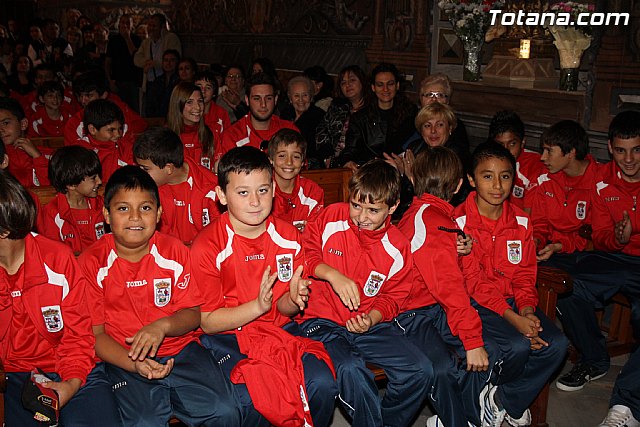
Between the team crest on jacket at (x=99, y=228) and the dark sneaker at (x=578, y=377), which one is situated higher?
the team crest on jacket at (x=99, y=228)

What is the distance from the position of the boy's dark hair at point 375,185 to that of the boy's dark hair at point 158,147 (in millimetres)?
1320

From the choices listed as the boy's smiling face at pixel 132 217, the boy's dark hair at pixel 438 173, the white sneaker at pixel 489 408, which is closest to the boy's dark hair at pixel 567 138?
the boy's dark hair at pixel 438 173

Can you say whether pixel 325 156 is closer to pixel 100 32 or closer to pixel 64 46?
pixel 64 46

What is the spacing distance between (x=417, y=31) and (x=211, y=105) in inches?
98.2

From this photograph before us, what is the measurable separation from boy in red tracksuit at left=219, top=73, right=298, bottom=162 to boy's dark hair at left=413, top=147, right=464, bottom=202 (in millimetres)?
1906

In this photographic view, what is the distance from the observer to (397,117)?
4984 mm

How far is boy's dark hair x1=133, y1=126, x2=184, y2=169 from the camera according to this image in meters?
3.67

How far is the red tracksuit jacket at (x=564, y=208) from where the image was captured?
398 centimetres

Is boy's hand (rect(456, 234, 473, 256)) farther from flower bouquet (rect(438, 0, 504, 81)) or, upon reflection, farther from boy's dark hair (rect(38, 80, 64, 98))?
boy's dark hair (rect(38, 80, 64, 98))

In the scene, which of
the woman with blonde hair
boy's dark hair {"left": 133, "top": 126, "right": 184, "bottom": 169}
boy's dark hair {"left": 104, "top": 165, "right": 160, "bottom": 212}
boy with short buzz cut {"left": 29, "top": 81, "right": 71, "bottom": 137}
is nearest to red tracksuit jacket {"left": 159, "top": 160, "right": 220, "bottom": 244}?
boy's dark hair {"left": 133, "top": 126, "right": 184, "bottom": 169}

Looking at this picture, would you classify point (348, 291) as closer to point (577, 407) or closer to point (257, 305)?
point (257, 305)

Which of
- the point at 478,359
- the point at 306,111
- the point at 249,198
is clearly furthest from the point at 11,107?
the point at 478,359

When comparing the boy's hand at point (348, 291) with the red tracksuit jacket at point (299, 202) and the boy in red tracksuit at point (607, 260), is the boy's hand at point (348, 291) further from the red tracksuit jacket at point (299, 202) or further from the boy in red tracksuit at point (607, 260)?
the boy in red tracksuit at point (607, 260)

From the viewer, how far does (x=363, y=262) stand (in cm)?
293
